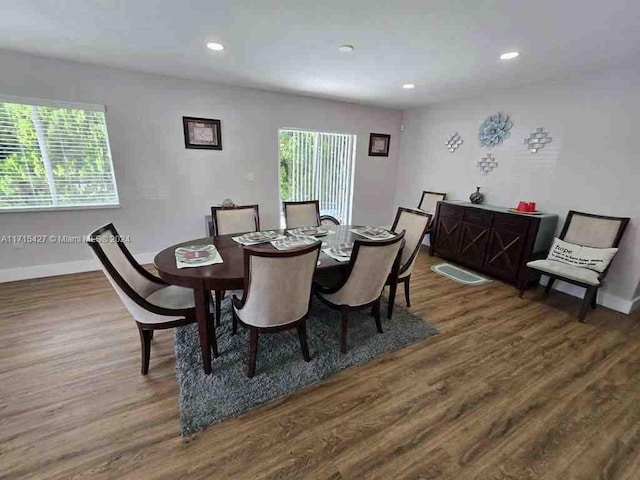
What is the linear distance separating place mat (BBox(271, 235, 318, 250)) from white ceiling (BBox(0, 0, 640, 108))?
167 centimetres

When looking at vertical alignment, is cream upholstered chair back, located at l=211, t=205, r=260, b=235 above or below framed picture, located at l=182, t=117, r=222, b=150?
below

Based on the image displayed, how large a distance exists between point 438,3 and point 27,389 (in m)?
3.57

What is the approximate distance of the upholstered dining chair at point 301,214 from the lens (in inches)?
136

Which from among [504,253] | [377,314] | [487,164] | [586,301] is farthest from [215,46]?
[586,301]

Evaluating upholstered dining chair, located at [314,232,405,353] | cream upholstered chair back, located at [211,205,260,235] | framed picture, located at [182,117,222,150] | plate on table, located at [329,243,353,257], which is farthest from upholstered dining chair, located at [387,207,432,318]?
framed picture, located at [182,117,222,150]

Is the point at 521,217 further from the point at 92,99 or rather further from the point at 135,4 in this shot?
the point at 92,99

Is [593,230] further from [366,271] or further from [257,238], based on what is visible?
[257,238]

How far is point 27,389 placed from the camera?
179cm

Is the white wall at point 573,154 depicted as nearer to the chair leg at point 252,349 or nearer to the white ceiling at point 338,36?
the white ceiling at point 338,36

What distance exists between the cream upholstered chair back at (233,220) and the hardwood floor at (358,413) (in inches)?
46.0

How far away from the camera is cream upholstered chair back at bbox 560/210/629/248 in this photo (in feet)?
9.39

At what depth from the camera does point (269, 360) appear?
6.85 feet

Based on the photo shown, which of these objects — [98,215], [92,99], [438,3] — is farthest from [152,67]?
[438,3]

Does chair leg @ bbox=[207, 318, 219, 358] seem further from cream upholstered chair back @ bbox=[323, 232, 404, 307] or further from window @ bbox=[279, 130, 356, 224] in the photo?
window @ bbox=[279, 130, 356, 224]
